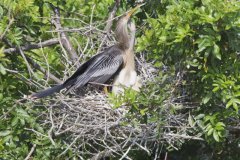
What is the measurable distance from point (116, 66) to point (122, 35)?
41cm

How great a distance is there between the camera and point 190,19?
489cm

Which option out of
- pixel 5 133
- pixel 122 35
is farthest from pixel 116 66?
pixel 5 133

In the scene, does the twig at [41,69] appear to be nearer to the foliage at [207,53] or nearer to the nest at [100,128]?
the nest at [100,128]

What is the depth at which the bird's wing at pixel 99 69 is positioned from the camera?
19.6 feet

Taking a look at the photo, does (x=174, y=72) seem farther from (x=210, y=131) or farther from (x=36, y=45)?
(x=36, y=45)

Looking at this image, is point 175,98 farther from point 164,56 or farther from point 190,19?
point 190,19

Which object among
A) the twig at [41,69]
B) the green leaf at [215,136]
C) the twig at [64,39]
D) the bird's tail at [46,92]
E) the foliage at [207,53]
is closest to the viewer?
the foliage at [207,53]

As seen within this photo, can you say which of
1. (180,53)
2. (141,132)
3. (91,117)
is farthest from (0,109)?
(180,53)

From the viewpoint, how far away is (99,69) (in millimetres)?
6234

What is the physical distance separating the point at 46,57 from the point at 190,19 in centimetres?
177

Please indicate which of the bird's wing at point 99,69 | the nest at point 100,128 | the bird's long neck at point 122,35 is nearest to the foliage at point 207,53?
the nest at point 100,128

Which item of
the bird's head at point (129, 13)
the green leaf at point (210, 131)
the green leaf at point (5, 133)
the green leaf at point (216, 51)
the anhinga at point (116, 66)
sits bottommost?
the green leaf at point (210, 131)

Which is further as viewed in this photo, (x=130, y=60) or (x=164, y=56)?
(x=130, y=60)

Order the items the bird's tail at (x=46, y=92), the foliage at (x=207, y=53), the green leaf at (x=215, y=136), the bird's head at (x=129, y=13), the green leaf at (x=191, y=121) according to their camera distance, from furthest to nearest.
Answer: the bird's head at (x=129, y=13) → the bird's tail at (x=46, y=92) → the green leaf at (x=191, y=121) → the green leaf at (x=215, y=136) → the foliage at (x=207, y=53)
